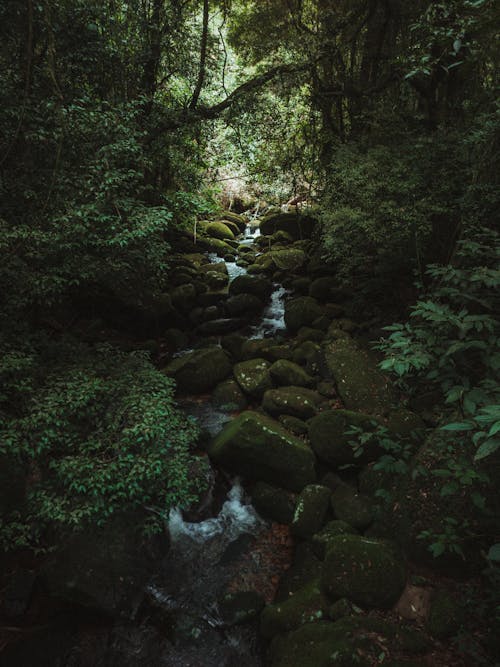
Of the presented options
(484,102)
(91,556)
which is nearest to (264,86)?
(484,102)

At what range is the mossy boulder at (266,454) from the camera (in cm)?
519

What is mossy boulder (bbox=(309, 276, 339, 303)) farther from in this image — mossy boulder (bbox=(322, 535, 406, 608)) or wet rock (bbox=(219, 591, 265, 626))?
wet rock (bbox=(219, 591, 265, 626))

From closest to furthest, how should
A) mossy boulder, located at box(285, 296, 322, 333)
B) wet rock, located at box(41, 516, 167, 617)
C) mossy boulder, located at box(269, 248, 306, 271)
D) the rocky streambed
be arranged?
the rocky streambed, wet rock, located at box(41, 516, 167, 617), mossy boulder, located at box(285, 296, 322, 333), mossy boulder, located at box(269, 248, 306, 271)

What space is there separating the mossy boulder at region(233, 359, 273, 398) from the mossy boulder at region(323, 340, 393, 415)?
4.18ft

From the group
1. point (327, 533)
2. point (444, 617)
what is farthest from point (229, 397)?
point (444, 617)

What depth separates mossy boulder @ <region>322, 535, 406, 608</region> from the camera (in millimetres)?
3477

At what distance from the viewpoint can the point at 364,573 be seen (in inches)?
140

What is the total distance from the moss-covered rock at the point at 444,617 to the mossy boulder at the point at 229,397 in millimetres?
4393

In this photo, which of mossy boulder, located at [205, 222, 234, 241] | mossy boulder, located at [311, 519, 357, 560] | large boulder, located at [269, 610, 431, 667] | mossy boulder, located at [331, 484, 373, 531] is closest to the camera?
large boulder, located at [269, 610, 431, 667]

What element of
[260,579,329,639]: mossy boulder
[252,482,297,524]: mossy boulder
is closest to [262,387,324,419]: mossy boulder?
[252,482,297,524]: mossy boulder

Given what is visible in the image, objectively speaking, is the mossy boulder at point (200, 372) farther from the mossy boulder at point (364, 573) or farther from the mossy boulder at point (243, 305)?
the mossy boulder at point (364, 573)

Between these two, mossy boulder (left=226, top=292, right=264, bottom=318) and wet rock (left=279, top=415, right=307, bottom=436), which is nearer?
wet rock (left=279, top=415, right=307, bottom=436)

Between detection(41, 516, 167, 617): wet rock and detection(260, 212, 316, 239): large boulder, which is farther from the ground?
detection(260, 212, 316, 239): large boulder

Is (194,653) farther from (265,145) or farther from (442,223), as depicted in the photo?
(265,145)
